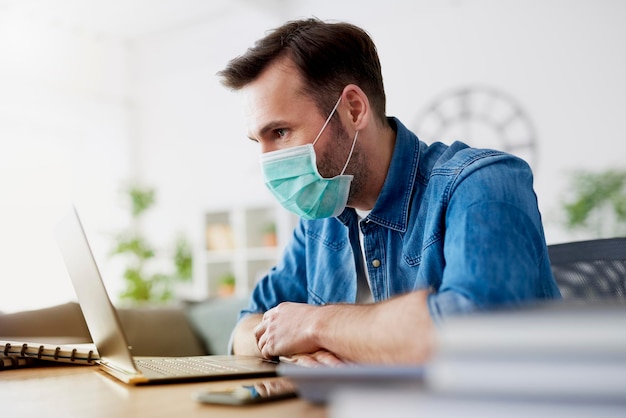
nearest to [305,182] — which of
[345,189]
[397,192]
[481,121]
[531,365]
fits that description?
[345,189]

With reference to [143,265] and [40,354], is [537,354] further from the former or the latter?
[143,265]

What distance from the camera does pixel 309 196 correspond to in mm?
1452

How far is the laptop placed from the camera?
87cm

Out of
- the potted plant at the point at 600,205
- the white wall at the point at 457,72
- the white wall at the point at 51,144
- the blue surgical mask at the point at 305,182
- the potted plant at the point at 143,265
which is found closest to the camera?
the blue surgical mask at the point at 305,182

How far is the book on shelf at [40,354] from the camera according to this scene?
1.19 metres

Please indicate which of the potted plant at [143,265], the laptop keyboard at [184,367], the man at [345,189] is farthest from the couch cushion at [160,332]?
the potted plant at [143,265]

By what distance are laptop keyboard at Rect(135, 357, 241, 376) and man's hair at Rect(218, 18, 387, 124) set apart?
24.7 inches

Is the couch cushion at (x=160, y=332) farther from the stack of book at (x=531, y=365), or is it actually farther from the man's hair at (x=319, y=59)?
the stack of book at (x=531, y=365)

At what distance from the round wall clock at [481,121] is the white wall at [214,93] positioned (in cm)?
7

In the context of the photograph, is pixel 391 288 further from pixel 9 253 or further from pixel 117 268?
pixel 117 268

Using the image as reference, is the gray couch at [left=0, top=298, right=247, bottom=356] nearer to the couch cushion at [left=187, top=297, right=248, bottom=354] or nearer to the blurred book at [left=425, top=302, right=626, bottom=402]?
the couch cushion at [left=187, top=297, right=248, bottom=354]

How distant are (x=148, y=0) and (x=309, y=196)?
4891 millimetres

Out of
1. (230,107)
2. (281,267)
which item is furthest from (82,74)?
(281,267)

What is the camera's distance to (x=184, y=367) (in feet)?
3.27
